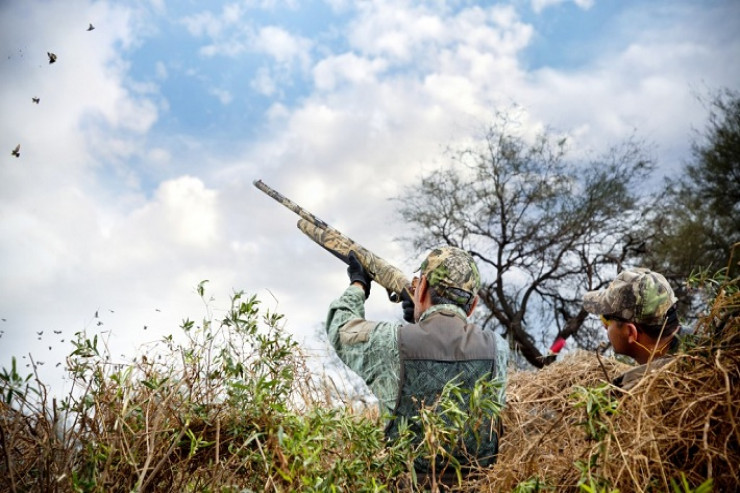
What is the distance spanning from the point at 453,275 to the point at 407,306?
142 cm

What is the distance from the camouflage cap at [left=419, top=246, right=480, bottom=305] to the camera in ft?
11.6

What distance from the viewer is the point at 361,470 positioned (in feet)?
7.81

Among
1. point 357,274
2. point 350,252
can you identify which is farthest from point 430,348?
point 350,252

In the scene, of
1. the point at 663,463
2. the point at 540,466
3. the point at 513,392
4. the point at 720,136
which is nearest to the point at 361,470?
the point at 540,466

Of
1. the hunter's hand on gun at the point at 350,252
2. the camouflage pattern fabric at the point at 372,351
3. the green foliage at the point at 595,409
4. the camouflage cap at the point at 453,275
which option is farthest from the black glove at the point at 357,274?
the green foliage at the point at 595,409

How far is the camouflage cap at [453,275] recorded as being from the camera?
353cm

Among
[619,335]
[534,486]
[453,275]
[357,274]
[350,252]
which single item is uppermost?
[350,252]

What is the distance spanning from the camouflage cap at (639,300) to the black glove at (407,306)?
1.33 metres

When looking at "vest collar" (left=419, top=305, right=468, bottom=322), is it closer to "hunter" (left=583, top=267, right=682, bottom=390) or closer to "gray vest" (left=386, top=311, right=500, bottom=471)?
"gray vest" (left=386, top=311, right=500, bottom=471)

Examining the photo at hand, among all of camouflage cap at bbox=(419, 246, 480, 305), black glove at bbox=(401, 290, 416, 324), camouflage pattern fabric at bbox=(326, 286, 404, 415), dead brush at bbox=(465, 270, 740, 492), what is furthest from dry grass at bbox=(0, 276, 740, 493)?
black glove at bbox=(401, 290, 416, 324)

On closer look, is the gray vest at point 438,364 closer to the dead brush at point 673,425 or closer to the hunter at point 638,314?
the hunter at point 638,314

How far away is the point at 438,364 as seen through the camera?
329cm

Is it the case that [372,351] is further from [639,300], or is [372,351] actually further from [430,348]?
[639,300]

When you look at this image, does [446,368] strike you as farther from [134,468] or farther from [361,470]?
[134,468]
